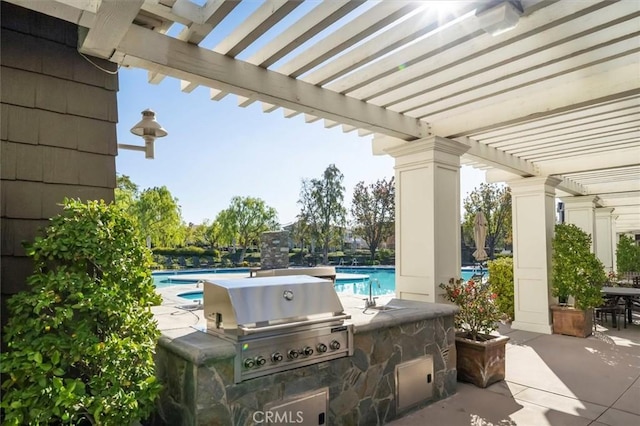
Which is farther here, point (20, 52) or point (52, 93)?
point (52, 93)

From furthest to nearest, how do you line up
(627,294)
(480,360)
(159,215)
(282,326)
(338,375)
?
(159,215) < (627,294) < (480,360) < (338,375) < (282,326)

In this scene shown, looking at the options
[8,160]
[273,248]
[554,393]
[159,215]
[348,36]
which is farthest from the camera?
[159,215]

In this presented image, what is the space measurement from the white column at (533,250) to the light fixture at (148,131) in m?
6.03

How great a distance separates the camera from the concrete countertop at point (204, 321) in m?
2.28

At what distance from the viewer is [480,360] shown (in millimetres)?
4043

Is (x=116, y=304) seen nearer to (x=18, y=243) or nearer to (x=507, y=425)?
(x=18, y=243)

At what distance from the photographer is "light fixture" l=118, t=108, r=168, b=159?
420 centimetres

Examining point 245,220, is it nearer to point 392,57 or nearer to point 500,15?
point 392,57

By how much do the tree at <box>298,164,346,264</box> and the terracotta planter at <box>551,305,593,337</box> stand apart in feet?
68.8

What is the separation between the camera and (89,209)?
86.5 inches

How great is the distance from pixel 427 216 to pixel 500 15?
8.41ft

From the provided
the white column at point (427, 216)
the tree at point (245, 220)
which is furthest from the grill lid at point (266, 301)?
the tree at point (245, 220)

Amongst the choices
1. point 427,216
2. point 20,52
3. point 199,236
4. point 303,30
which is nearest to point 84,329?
point 20,52

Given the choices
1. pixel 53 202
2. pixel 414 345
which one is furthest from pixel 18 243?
pixel 414 345
